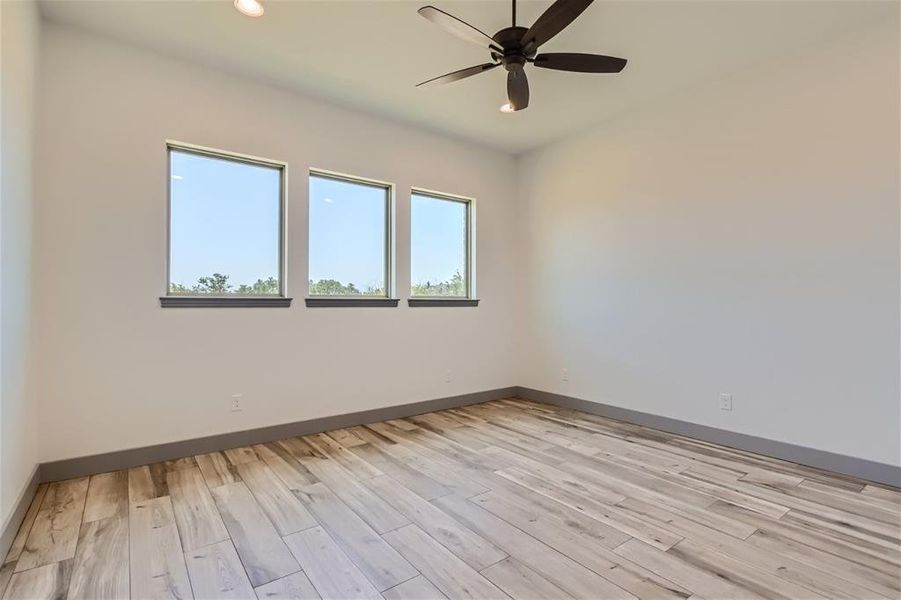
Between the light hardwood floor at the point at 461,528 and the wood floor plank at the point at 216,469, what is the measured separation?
18mm

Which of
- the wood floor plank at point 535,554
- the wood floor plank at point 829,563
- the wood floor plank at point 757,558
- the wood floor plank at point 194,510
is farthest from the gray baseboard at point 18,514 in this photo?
the wood floor plank at point 829,563

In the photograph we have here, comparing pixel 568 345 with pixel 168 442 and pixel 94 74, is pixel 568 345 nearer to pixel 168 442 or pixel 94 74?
pixel 168 442

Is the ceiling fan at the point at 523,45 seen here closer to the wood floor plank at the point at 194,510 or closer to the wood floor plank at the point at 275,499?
the wood floor plank at the point at 275,499

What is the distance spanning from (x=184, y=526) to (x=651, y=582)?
2126 mm

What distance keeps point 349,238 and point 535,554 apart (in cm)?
297

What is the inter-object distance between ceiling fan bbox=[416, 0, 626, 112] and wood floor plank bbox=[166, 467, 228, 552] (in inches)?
105

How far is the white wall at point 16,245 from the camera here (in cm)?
188

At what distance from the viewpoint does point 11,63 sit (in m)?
1.98

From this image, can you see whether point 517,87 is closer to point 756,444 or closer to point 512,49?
point 512,49

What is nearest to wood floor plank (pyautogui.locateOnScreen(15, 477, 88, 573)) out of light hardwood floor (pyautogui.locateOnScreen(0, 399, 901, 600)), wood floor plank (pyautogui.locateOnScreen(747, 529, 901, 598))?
light hardwood floor (pyautogui.locateOnScreen(0, 399, 901, 600))

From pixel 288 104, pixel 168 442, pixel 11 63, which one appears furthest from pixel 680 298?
pixel 11 63

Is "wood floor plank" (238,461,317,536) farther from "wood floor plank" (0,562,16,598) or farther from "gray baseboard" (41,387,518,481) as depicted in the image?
"wood floor plank" (0,562,16,598)

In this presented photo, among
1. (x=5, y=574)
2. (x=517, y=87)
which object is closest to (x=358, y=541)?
(x=5, y=574)

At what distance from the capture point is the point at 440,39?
2.79 m
